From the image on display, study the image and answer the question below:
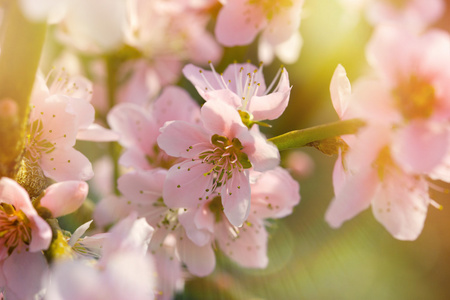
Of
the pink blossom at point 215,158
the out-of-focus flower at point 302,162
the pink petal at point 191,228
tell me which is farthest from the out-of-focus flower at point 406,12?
the out-of-focus flower at point 302,162

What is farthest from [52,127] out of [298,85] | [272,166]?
[298,85]

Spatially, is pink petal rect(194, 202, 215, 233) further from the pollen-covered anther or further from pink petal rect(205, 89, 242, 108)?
the pollen-covered anther

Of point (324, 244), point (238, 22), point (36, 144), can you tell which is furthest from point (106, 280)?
point (324, 244)

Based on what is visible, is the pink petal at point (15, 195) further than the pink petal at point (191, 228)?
No

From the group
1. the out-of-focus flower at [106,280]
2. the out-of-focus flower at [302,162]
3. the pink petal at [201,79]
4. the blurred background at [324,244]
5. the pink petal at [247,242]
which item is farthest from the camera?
the out-of-focus flower at [302,162]

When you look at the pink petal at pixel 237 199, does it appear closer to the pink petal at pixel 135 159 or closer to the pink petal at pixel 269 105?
the pink petal at pixel 269 105

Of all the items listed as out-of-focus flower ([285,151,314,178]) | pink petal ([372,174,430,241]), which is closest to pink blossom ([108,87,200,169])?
pink petal ([372,174,430,241])
